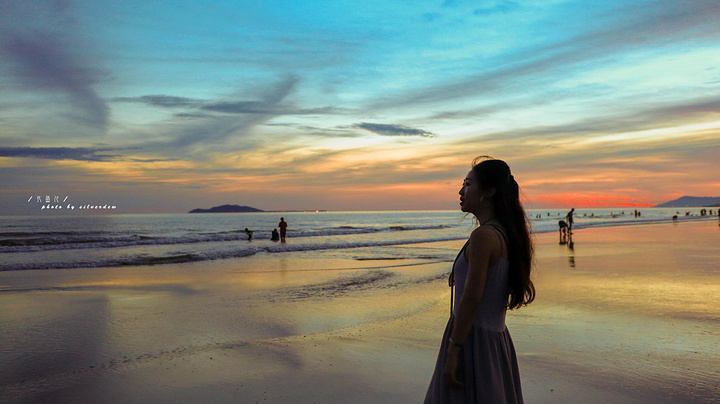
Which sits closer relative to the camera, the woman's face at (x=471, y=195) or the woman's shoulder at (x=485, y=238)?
the woman's shoulder at (x=485, y=238)

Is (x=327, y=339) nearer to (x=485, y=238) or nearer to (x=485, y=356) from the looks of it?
(x=485, y=356)

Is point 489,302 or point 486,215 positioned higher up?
point 486,215

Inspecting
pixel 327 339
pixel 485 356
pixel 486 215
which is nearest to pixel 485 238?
pixel 486 215

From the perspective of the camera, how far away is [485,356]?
2.58 m

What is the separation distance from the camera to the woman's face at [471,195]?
264 centimetres

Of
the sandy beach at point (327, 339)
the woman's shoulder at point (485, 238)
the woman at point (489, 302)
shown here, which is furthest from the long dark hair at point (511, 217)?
the sandy beach at point (327, 339)

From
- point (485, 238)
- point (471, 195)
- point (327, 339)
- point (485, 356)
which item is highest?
point (471, 195)

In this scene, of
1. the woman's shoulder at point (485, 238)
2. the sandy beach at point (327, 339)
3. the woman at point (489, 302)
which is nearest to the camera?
the woman's shoulder at point (485, 238)

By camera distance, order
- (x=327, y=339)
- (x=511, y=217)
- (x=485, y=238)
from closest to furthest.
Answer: (x=485, y=238) < (x=511, y=217) < (x=327, y=339)

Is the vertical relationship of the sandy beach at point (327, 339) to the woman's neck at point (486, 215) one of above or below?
below

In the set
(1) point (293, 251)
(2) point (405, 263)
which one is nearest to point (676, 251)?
(2) point (405, 263)

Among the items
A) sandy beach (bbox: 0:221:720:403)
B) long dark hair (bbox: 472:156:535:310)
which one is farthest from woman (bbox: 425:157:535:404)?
sandy beach (bbox: 0:221:720:403)

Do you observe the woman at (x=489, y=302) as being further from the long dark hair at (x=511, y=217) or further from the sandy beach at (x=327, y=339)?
the sandy beach at (x=327, y=339)

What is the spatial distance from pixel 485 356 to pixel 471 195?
34.6 inches
